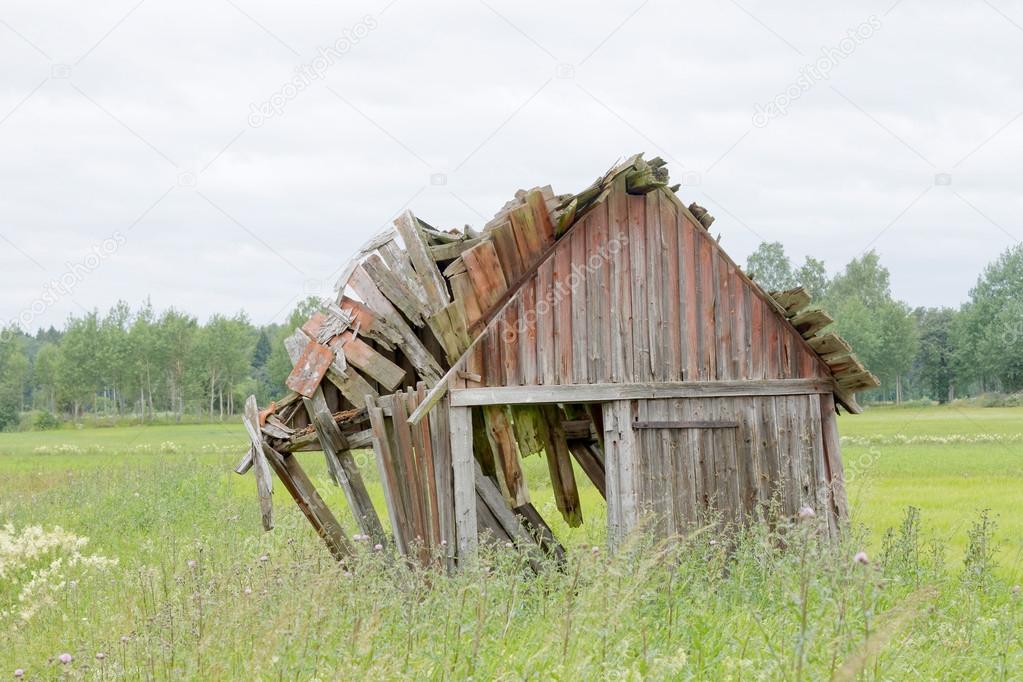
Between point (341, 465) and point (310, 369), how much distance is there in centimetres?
119

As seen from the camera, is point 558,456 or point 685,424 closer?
point 685,424

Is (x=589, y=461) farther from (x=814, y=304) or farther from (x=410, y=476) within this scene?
(x=814, y=304)

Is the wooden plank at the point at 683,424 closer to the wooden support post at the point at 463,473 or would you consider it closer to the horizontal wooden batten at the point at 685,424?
the horizontal wooden batten at the point at 685,424

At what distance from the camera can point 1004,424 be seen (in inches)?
1941

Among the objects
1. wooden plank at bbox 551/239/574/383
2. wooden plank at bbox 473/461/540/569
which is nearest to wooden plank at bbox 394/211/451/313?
wooden plank at bbox 551/239/574/383

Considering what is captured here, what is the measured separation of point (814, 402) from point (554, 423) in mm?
3164

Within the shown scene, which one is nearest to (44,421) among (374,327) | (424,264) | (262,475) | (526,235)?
(262,475)

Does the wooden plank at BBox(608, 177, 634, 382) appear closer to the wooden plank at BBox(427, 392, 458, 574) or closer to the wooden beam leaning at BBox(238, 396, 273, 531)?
the wooden plank at BBox(427, 392, 458, 574)

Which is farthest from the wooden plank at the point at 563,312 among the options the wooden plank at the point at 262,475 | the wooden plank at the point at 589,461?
the wooden plank at the point at 262,475

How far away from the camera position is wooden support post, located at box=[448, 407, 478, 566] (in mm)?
10336

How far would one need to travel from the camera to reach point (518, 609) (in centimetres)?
815

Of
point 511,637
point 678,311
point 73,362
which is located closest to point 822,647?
point 511,637

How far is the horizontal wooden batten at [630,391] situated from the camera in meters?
10.4

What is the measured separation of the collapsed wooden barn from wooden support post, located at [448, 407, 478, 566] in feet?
0.05
